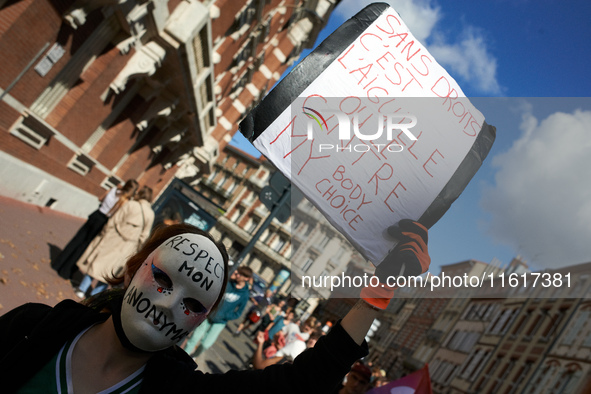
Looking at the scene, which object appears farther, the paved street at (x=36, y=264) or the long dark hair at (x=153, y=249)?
the paved street at (x=36, y=264)

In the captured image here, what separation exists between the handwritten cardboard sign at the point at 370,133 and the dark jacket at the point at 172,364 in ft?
1.98

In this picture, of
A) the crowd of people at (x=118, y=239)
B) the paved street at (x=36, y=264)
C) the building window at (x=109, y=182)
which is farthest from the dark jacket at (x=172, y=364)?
the building window at (x=109, y=182)

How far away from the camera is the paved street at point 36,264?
579cm

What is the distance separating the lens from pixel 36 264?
709 cm

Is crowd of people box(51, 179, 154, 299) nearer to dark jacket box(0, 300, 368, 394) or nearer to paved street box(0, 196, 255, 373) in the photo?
paved street box(0, 196, 255, 373)

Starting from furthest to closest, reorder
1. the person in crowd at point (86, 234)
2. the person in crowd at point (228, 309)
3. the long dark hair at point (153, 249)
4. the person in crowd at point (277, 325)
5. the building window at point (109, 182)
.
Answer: the building window at point (109, 182) → the person in crowd at point (277, 325) → the person in crowd at point (86, 234) → the person in crowd at point (228, 309) → the long dark hair at point (153, 249)

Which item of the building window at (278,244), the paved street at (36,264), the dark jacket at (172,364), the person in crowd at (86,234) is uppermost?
the building window at (278,244)

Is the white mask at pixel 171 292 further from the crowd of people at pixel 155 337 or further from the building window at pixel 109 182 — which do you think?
the building window at pixel 109 182

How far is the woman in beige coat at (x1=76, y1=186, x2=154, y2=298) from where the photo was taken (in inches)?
249

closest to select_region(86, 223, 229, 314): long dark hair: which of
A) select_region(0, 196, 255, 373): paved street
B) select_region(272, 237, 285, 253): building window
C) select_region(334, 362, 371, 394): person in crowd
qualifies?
select_region(334, 362, 371, 394): person in crowd

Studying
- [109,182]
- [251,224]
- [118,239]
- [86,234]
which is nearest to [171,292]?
[118,239]

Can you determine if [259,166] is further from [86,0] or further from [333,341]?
[333,341]

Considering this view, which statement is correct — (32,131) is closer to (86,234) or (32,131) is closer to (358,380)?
(86,234)

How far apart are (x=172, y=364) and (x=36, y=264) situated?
6.32m
